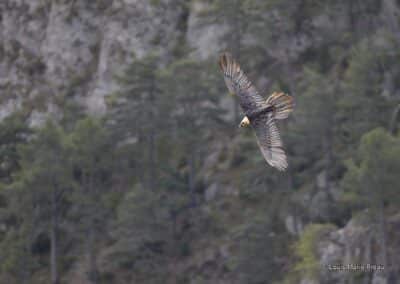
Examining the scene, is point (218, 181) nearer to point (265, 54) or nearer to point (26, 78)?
point (265, 54)

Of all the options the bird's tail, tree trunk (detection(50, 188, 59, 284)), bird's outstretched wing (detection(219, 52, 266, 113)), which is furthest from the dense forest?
the bird's tail

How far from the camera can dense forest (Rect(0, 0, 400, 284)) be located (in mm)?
32906

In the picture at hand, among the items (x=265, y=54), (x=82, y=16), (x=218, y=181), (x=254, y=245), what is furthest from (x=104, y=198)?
(x=82, y=16)

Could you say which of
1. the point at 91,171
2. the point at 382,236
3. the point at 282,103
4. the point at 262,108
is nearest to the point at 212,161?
the point at 91,171

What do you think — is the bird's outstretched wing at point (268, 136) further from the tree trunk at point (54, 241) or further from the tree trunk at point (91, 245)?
the tree trunk at point (54, 241)

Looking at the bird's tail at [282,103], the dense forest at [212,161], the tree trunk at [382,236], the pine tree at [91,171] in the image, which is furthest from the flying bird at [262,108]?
the pine tree at [91,171]

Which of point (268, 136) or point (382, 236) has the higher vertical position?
point (268, 136)

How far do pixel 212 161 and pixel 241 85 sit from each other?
2712cm

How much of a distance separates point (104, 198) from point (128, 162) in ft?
9.84

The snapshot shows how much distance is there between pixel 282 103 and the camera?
1489 cm

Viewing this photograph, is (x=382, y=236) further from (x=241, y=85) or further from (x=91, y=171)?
(x=241, y=85)

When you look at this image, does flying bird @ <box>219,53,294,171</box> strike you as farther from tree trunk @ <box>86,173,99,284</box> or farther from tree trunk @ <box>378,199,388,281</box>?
tree trunk @ <box>86,173,99,284</box>

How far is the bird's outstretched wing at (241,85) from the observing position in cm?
1489

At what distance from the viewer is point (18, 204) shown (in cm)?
4025
